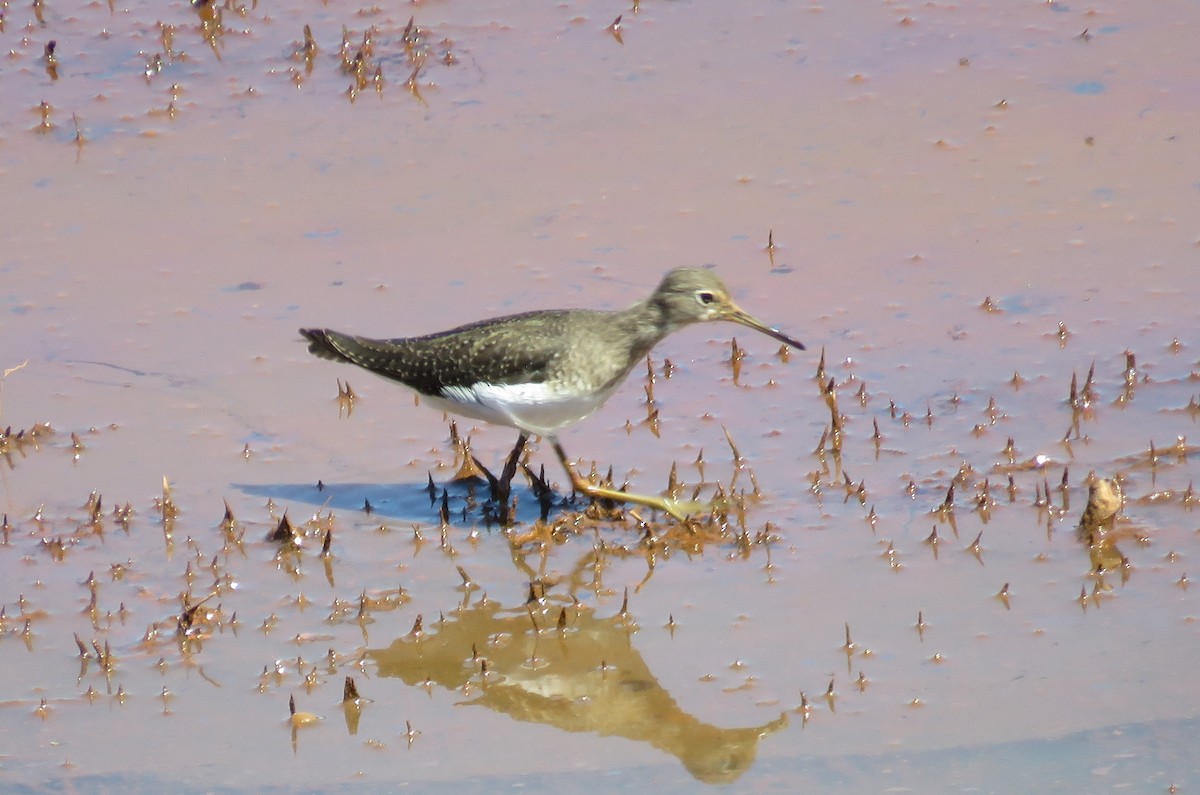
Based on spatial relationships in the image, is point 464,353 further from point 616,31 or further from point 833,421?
point 616,31

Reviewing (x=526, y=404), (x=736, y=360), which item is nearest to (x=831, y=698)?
(x=526, y=404)

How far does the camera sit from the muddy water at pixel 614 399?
602 cm

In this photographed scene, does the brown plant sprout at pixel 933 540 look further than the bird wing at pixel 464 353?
No

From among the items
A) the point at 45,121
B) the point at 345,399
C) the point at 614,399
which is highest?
the point at 45,121

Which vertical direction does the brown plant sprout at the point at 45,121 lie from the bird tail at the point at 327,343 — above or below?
above

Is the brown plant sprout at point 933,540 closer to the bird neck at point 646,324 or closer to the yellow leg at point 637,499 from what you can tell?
the yellow leg at point 637,499

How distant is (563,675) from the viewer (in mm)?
6355

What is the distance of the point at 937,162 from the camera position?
10484mm

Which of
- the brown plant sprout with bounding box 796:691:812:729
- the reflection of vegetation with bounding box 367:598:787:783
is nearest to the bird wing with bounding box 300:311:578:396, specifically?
the reflection of vegetation with bounding box 367:598:787:783

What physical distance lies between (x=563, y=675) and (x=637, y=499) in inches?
45.4

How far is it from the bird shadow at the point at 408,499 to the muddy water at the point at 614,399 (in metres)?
0.03

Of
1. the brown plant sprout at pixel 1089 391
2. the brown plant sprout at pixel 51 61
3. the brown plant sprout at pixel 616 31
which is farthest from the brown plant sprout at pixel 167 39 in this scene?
the brown plant sprout at pixel 1089 391

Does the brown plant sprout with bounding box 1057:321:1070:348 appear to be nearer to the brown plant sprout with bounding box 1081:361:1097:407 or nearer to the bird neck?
the brown plant sprout with bounding box 1081:361:1097:407

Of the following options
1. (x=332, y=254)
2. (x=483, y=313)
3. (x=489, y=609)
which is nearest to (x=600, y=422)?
(x=483, y=313)
